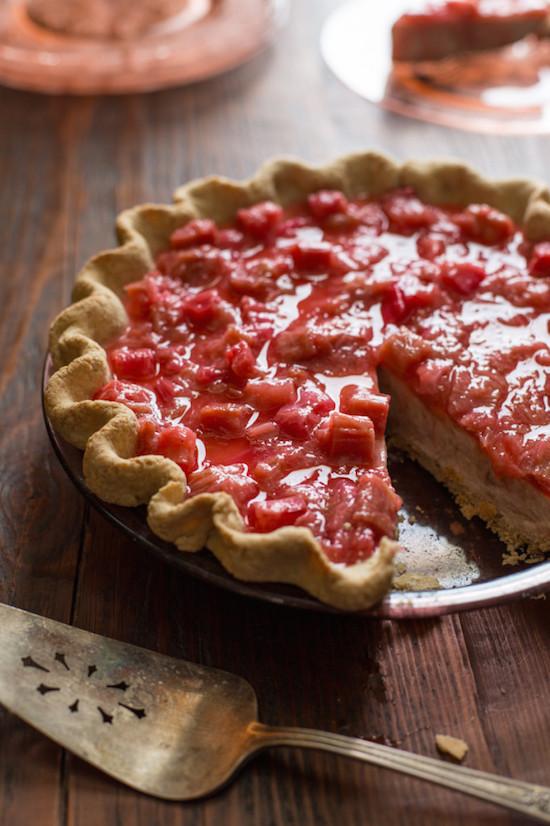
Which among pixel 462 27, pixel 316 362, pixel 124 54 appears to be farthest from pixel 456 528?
pixel 124 54

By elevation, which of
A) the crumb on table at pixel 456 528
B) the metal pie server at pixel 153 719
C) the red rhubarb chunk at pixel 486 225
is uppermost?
the red rhubarb chunk at pixel 486 225

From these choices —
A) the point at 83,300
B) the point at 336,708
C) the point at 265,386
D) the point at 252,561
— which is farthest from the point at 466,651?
the point at 83,300

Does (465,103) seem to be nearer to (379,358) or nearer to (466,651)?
(379,358)

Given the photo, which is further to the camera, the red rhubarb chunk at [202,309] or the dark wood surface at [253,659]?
the red rhubarb chunk at [202,309]

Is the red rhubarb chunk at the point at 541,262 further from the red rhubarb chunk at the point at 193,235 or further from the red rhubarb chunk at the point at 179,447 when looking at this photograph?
the red rhubarb chunk at the point at 179,447

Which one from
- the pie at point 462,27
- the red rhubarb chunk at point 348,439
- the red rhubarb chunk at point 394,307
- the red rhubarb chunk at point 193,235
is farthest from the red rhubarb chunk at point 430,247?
the pie at point 462,27

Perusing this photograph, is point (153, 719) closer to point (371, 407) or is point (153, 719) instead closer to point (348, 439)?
point (348, 439)

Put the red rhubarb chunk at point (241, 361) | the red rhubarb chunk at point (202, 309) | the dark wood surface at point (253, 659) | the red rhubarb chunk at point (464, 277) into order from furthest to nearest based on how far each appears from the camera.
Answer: the red rhubarb chunk at point (464, 277) < the red rhubarb chunk at point (202, 309) < the red rhubarb chunk at point (241, 361) < the dark wood surface at point (253, 659)
